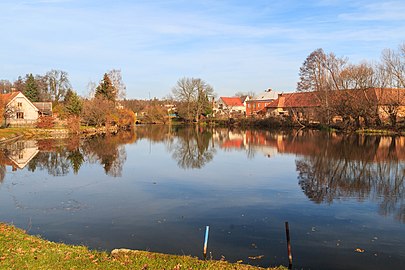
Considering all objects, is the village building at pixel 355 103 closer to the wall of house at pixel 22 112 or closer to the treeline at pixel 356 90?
the treeline at pixel 356 90

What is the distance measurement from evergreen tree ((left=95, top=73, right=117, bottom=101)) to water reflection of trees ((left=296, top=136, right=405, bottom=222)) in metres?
44.0

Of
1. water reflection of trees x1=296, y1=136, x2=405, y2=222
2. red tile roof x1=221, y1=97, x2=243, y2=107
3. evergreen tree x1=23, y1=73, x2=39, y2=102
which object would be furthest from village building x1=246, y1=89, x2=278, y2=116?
water reflection of trees x1=296, y1=136, x2=405, y2=222

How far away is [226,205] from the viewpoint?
12.9 metres

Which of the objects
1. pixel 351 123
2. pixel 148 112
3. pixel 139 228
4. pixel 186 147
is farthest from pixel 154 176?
pixel 148 112

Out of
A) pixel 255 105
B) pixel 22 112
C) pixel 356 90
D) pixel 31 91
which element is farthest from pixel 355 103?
pixel 31 91

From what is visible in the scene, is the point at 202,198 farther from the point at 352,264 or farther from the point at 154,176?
the point at 352,264

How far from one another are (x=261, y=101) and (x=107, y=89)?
39801 mm

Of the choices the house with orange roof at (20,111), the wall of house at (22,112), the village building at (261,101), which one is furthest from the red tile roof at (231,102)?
the wall of house at (22,112)

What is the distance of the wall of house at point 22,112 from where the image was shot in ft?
171

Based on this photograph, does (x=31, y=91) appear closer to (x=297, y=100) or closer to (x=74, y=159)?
(x=297, y=100)

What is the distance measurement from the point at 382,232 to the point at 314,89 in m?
44.9

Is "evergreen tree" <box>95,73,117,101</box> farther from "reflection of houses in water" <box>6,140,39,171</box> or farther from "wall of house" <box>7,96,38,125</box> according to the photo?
"reflection of houses in water" <box>6,140,39,171</box>

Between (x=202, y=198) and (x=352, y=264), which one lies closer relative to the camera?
(x=352, y=264)

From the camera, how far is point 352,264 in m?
7.95
